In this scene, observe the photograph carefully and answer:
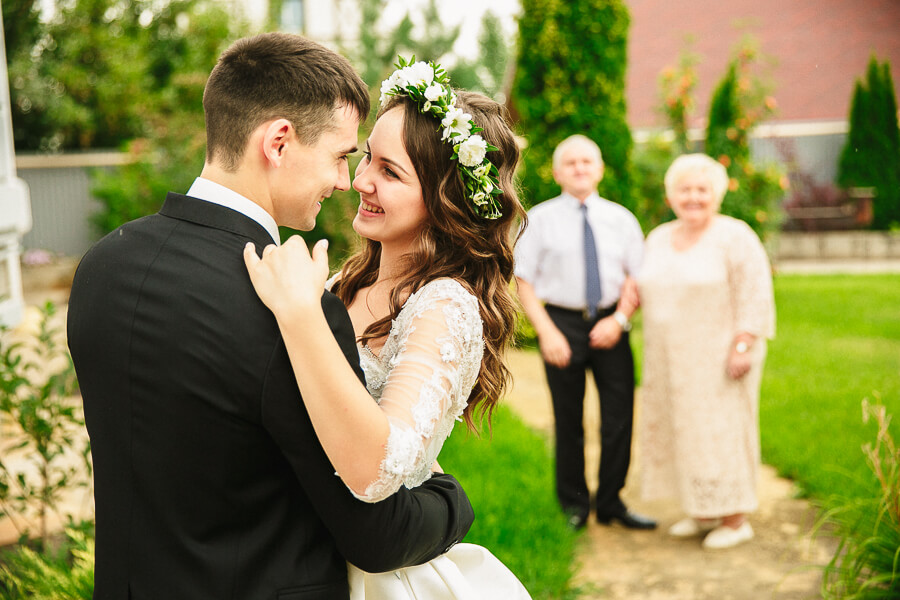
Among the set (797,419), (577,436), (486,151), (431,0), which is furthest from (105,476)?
(431,0)

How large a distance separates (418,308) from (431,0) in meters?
25.8

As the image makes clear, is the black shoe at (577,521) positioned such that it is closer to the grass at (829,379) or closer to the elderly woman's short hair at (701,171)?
the grass at (829,379)

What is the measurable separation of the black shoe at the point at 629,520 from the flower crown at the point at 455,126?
3.34 m

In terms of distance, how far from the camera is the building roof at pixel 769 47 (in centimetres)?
1839

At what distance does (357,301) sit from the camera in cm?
250

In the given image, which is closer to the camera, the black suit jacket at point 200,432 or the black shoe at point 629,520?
the black suit jacket at point 200,432

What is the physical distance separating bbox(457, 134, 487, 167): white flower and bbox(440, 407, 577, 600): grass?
196 cm

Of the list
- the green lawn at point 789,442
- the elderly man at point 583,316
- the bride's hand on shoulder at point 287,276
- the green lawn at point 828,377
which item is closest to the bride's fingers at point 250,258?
the bride's hand on shoulder at point 287,276

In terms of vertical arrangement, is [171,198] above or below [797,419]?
above

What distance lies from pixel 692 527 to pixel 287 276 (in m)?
4.21

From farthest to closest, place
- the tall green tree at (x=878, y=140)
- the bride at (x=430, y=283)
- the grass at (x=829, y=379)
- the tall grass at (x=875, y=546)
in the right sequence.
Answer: the tall green tree at (x=878, y=140), the grass at (x=829, y=379), the tall grass at (x=875, y=546), the bride at (x=430, y=283)

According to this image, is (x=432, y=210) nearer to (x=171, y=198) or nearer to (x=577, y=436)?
(x=171, y=198)

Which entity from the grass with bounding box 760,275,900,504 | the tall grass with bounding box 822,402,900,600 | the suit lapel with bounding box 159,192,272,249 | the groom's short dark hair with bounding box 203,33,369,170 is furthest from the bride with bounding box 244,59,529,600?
the grass with bounding box 760,275,900,504

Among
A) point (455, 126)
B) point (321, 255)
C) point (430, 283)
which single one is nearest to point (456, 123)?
point (455, 126)
